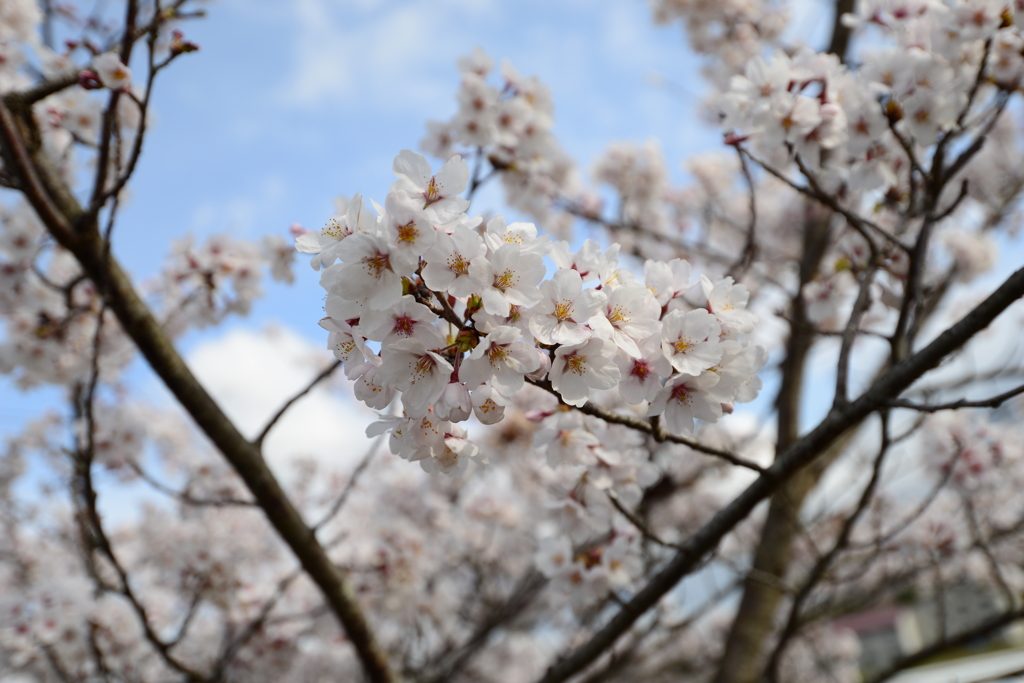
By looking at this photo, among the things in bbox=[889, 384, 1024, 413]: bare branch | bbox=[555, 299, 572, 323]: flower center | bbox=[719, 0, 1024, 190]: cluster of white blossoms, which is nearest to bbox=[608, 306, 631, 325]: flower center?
bbox=[555, 299, 572, 323]: flower center

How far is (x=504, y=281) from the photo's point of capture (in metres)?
1.02

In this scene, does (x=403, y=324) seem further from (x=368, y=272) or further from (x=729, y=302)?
(x=729, y=302)

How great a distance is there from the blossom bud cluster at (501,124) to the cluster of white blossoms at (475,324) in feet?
5.38

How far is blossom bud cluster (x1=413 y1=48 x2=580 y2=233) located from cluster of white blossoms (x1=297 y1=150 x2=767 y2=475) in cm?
164

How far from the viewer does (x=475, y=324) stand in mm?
1034

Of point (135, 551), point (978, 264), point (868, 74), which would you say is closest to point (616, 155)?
point (978, 264)

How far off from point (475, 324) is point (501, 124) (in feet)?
6.51

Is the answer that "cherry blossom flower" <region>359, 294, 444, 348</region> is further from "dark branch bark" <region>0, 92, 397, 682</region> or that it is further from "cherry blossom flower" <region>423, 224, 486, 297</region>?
"dark branch bark" <region>0, 92, 397, 682</region>

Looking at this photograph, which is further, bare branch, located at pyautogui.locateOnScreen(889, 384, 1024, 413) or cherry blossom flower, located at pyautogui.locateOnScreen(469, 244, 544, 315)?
bare branch, located at pyautogui.locateOnScreen(889, 384, 1024, 413)

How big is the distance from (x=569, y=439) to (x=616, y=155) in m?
4.16

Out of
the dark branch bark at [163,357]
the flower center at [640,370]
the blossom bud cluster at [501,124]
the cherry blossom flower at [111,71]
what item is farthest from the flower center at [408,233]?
the blossom bud cluster at [501,124]

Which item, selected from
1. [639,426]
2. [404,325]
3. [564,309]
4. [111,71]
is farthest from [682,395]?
[111,71]

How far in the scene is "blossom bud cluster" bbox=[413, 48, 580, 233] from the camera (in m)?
2.69

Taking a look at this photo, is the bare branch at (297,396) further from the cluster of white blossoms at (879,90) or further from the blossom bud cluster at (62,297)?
the cluster of white blossoms at (879,90)
